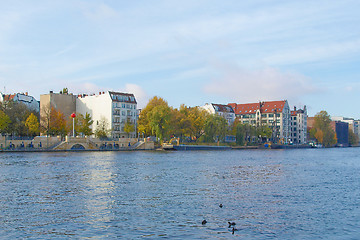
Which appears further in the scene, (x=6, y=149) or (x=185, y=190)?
(x=6, y=149)

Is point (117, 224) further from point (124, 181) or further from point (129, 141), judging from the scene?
point (129, 141)

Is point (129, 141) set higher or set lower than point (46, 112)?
lower

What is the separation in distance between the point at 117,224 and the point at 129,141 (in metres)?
111

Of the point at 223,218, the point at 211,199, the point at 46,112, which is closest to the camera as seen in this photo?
the point at 223,218

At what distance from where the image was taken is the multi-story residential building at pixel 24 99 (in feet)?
484

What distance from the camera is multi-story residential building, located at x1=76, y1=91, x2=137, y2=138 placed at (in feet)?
490

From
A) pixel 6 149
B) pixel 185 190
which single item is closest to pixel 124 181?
pixel 185 190

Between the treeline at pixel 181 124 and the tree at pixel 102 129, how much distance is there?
11243mm

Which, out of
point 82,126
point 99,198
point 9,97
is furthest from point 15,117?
point 99,198

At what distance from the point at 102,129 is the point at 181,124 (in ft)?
89.3

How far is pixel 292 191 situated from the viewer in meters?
35.4

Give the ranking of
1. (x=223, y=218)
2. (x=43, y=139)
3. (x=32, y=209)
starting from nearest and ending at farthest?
(x=223, y=218) < (x=32, y=209) < (x=43, y=139)

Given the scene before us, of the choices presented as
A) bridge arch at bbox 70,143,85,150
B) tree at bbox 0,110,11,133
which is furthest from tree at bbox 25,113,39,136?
bridge arch at bbox 70,143,85,150

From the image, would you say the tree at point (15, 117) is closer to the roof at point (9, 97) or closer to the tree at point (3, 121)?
the tree at point (3, 121)
